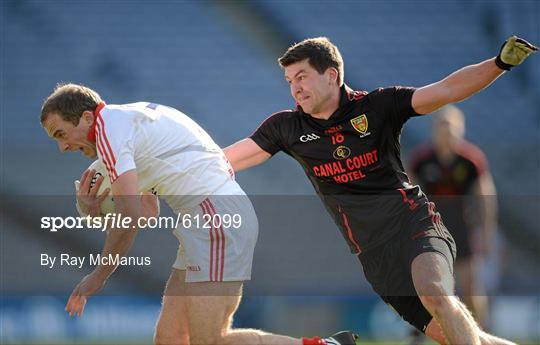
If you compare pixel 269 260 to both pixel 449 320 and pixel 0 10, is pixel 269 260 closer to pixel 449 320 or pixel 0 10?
pixel 0 10

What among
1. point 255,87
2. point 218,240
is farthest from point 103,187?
point 255,87

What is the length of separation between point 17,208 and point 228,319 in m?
7.51

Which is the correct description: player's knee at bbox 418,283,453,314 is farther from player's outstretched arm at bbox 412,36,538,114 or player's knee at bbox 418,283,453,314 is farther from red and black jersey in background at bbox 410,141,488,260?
red and black jersey in background at bbox 410,141,488,260

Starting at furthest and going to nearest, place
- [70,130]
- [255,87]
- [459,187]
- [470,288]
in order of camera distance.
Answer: [255,87]
[459,187]
[470,288]
[70,130]

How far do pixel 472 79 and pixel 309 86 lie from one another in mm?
954

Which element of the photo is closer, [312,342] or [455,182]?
[312,342]

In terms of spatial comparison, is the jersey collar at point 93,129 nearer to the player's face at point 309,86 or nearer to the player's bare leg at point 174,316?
the player's bare leg at point 174,316

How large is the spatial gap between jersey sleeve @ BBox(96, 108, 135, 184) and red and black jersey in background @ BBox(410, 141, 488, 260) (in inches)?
173

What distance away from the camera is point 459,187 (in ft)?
29.2

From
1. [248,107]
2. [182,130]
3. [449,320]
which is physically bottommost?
[449,320]

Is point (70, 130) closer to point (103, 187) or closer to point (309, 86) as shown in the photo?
point (103, 187)

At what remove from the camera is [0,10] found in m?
13.7

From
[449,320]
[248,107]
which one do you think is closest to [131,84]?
[248,107]

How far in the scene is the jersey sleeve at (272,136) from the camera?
5.97m
